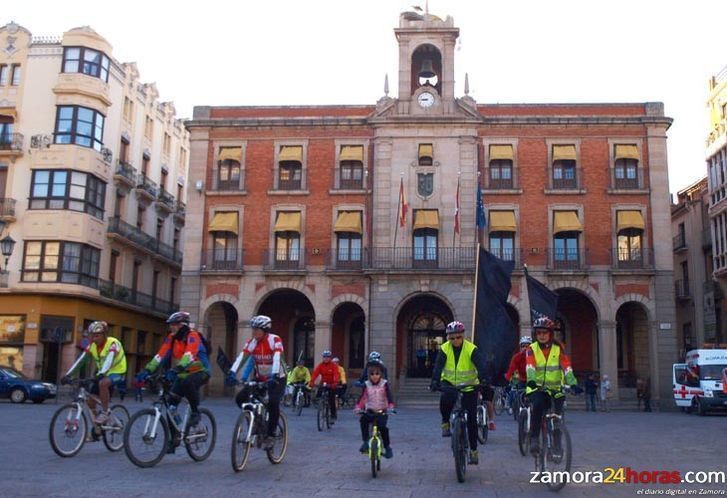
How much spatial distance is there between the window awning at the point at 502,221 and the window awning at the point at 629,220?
4.78 m

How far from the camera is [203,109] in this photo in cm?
3825

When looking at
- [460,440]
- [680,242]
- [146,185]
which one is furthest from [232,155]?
[460,440]

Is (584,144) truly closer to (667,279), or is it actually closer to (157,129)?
(667,279)

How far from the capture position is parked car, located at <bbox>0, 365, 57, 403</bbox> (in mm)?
29250

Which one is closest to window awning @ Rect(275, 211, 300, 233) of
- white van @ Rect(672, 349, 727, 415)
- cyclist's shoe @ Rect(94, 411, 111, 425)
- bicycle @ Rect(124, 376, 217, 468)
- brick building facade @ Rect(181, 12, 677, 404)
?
brick building facade @ Rect(181, 12, 677, 404)

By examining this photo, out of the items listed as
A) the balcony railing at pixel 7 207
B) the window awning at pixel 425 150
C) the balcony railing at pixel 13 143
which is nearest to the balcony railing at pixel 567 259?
the window awning at pixel 425 150

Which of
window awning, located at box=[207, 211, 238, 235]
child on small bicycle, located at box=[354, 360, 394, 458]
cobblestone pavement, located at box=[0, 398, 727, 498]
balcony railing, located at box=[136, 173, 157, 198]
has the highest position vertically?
balcony railing, located at box=[136, 173, 157, 198]

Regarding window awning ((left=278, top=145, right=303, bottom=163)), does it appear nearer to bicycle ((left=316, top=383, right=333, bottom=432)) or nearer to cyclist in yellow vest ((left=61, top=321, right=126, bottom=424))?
bicycle ((left=316, top=383, right=333, bottom=432))

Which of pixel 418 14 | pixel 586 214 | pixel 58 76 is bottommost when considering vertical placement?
pixel 586 214

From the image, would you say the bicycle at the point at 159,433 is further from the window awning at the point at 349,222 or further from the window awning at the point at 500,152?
the window awning at the point at 500,152

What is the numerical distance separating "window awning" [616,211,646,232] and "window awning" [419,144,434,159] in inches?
363

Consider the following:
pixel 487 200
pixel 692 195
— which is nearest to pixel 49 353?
pixel 487 200

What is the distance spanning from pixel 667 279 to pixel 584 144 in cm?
735

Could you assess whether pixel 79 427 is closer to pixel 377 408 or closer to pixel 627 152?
pixel 377 408
